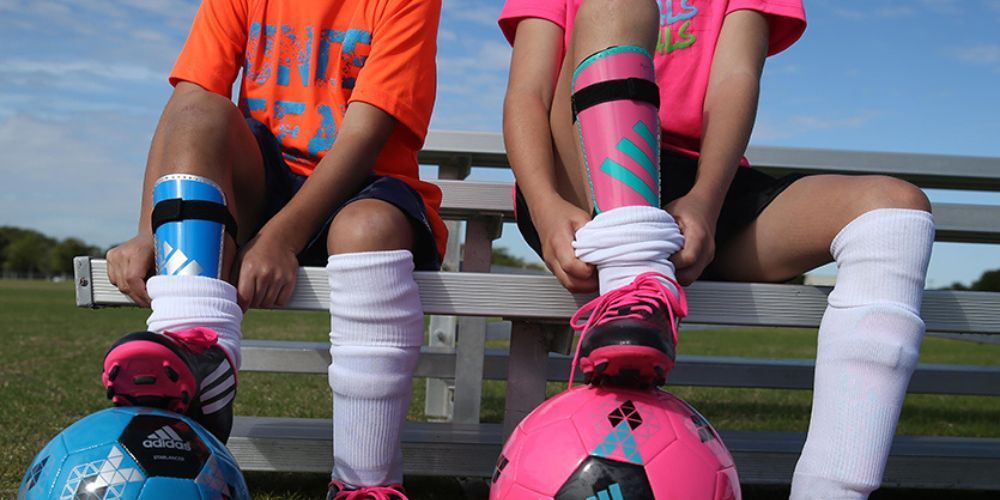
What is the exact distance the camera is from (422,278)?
5.65 feet

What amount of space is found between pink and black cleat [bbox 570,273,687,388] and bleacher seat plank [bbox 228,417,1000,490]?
97cm

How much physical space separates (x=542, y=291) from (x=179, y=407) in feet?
2.18

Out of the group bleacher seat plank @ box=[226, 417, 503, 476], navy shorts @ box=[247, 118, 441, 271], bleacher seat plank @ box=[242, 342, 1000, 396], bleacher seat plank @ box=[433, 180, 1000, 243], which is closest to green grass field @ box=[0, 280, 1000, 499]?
bleacher seat plank @ box=[226, 417, 503, 476]

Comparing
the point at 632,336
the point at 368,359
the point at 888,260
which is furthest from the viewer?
the point at 368,359

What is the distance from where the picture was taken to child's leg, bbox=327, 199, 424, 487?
1.59 metres

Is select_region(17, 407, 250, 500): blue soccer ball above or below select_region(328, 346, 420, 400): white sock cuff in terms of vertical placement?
below

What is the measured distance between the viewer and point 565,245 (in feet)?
4.98

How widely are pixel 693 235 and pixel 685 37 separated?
72cm

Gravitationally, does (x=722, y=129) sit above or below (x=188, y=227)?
above

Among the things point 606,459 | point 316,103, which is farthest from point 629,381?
point 316,103

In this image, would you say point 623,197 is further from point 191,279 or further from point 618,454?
point 191,279

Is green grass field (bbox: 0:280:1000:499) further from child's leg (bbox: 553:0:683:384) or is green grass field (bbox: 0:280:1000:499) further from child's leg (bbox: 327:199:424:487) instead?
child's leg (bbox: 553:0:683:384)

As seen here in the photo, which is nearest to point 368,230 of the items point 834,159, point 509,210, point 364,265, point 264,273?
point 364,265

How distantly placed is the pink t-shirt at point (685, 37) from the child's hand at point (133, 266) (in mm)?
930
